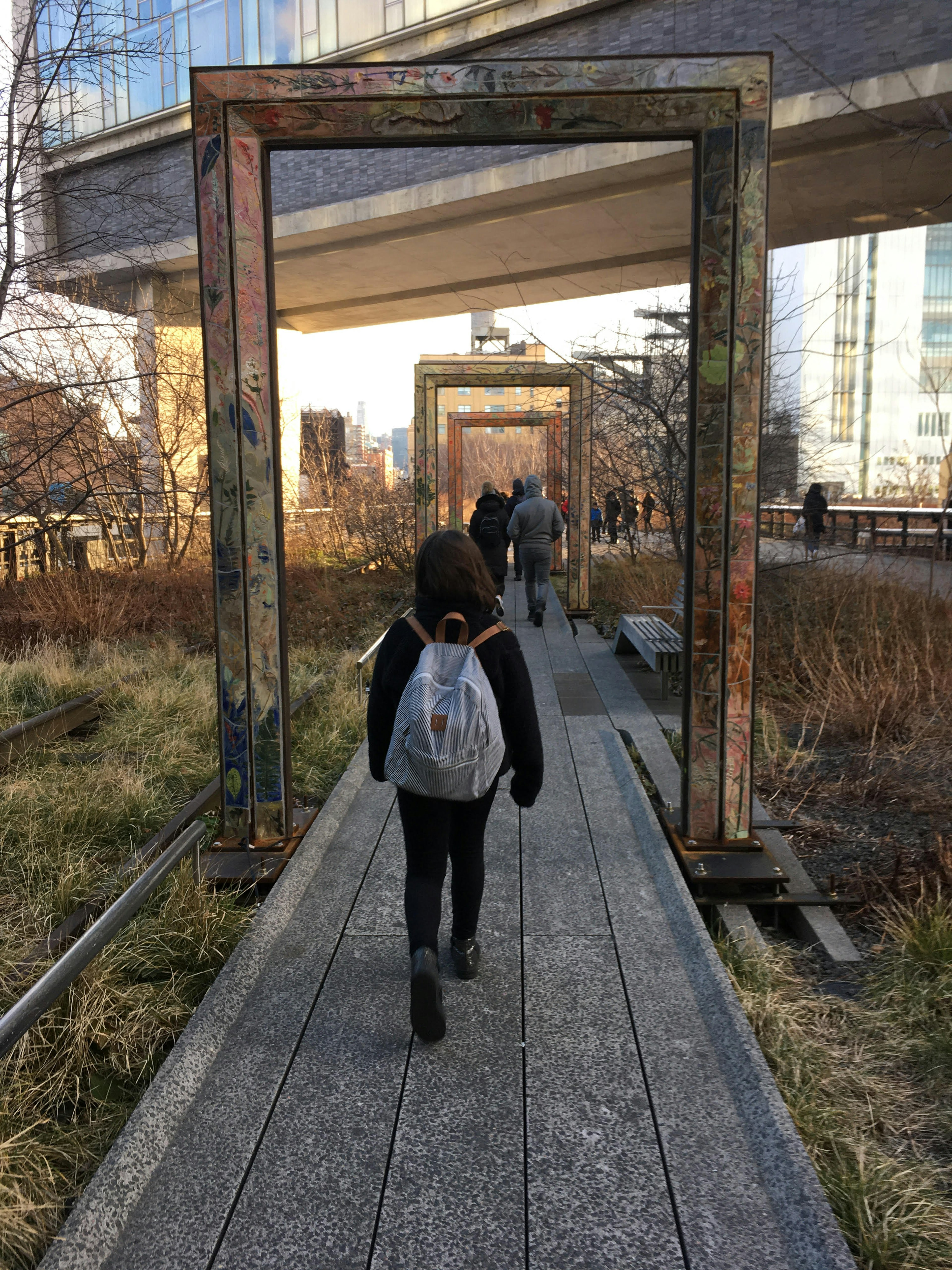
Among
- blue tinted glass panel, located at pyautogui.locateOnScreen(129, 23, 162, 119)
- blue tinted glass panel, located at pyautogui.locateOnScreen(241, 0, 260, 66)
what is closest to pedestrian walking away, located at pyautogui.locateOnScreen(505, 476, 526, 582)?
blue tinted glass panel, located at pyautogui.locateOnScreen(129, 23, 162, 119)

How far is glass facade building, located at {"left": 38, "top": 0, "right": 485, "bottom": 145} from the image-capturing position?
2066cm

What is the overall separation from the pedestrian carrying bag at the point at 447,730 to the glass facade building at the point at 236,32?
19.5 metres

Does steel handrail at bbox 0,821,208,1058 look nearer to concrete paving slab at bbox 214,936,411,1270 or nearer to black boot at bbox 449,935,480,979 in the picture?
concrete paving slab at bbox 214,936,411,1270

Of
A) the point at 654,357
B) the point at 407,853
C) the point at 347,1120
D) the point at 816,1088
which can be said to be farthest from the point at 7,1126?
the point at 654,357

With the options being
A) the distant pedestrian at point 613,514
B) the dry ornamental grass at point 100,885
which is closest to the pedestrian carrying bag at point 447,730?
the dry ornamental grass at point 100,885

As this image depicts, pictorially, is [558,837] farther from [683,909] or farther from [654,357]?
[654,357]

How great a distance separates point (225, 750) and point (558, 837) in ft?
5.80

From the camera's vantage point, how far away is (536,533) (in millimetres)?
12680

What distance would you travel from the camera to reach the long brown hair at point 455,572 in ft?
10.2

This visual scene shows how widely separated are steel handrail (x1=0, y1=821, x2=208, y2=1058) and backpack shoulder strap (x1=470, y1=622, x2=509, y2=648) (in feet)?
4.79

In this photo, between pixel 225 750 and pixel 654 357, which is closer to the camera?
pixel 225 750

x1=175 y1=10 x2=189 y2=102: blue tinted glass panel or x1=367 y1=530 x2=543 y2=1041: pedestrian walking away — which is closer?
x1=367 y1=530 x2=543 y2=1041: pedestrian walking away

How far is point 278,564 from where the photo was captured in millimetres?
4609

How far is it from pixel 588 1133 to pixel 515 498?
1555cm
